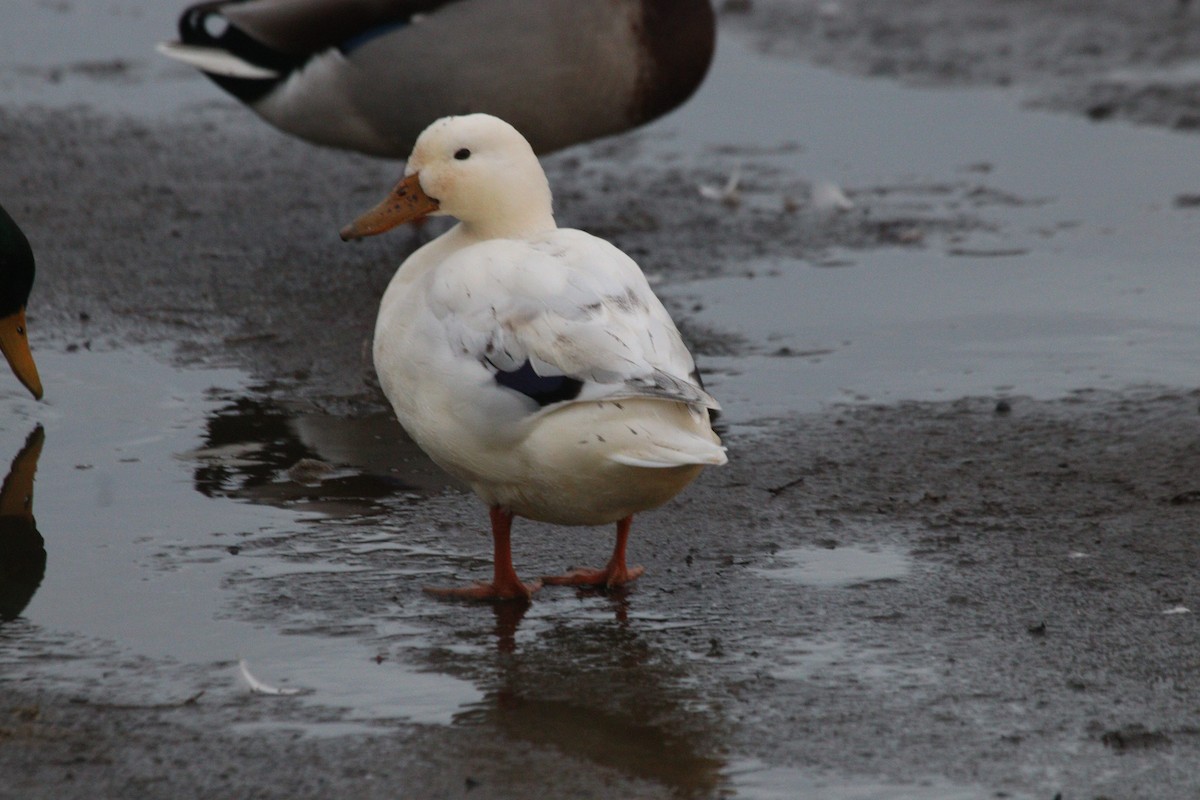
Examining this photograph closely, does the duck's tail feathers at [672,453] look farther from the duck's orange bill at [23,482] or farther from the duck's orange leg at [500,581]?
the duck's orange bill at [23,482]

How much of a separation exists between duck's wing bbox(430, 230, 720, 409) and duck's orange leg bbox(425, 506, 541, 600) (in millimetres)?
455

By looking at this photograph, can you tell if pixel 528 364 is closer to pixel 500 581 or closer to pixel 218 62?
pixel 500 581

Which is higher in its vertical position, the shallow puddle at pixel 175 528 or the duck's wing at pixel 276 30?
the duck's wing at pixel 276 30

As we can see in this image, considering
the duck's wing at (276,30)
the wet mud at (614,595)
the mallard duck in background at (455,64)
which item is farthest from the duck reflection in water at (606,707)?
the duck's wing at (276,30)

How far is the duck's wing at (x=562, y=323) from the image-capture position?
3834 millimetres

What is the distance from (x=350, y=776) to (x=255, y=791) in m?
0.18

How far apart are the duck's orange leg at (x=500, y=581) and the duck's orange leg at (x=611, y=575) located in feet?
0.39

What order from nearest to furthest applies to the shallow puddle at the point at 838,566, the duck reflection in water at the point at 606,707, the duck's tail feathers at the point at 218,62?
1. the duck reflection in water at the point at 606,707
2. the shallow puddle at the point at 838,566
3. the duck's tail feathers at the point at 218,62

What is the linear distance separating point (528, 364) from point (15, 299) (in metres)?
2.25

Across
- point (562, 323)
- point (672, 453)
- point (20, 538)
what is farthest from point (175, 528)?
point (672, 453)

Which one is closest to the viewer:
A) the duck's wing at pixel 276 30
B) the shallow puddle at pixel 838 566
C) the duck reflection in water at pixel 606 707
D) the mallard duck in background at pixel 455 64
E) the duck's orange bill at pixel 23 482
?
the duck reflection in water at pixel 606 707

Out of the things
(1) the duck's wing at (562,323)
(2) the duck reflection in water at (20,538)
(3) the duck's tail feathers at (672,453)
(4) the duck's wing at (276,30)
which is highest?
(4) the duck's wing at (276,30)

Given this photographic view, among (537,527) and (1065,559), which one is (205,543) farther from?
(1065,559)

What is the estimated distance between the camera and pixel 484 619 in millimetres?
4105
